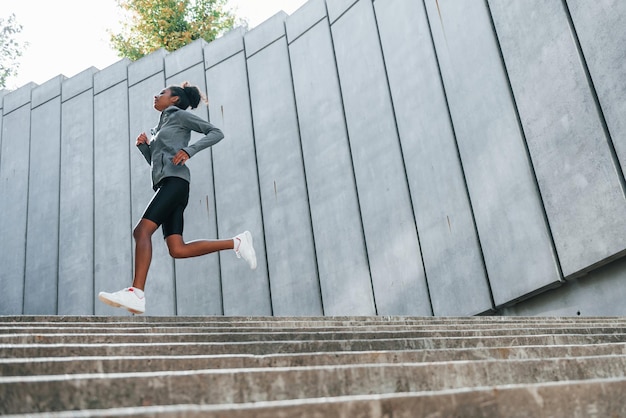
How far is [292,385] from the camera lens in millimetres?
1370

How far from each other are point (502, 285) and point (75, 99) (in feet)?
22.1

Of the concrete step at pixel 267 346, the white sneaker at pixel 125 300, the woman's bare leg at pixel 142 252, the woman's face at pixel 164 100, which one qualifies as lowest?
the concrete step at pixel 267 346

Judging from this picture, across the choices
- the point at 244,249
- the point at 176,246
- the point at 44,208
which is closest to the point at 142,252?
the point at 176,246

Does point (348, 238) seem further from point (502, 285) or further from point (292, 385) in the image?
point (292, 385)

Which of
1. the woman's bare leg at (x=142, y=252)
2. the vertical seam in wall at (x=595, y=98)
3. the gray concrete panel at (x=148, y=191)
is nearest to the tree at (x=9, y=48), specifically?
the gray concrete panel at (x=148, y=191)

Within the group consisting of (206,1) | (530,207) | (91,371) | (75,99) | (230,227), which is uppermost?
(206,1)

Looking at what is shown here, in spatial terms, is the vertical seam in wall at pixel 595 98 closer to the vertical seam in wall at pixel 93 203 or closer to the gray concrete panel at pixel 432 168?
the gray concrete panel at pixel 432 168

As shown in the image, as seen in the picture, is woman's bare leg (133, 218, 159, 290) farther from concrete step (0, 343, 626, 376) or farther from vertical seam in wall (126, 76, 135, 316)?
vertical seam in wall (126, 76, 135, 316)

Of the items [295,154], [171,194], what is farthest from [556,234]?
[295,154]

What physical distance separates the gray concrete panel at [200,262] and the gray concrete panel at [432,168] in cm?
250

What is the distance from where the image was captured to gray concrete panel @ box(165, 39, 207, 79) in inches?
338

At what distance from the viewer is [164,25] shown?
540 inches

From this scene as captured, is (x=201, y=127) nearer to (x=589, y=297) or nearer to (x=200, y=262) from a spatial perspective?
(x=589, y=297)

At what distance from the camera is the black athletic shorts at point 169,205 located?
4344 millimetres
